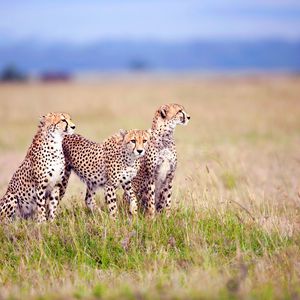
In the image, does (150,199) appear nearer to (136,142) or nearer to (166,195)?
(166,195)

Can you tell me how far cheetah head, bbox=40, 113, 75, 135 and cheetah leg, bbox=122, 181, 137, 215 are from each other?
2.24 feet

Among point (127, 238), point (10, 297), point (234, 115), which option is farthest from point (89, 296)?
point (234, 115)

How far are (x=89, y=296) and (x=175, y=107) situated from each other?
253 cm

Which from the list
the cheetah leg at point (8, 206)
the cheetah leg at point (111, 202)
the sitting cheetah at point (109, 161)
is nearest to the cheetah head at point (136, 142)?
the sitting cheetah at point (109, 161)

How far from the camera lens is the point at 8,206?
263 inches

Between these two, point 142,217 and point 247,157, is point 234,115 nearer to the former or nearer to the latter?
point 247,157

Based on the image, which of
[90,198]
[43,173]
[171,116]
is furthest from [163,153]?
[43,173]

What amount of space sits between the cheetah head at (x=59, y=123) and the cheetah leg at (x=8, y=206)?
76 centimetres

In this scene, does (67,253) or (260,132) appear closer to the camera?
(67,253)

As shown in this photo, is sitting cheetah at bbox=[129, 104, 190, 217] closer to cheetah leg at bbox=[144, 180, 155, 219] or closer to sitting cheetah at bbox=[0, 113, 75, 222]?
cheetah leg at bbox=[144, 180, 155, 219]

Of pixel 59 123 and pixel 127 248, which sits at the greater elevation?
pixel 59 123

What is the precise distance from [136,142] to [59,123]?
0.68 metres

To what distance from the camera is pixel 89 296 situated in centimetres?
447

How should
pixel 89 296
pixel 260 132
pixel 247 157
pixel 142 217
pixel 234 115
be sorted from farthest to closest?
pixel 234 115 < pixel 260 132 < pixel 247 157 < pixel 142 217 < pixel 89 296
